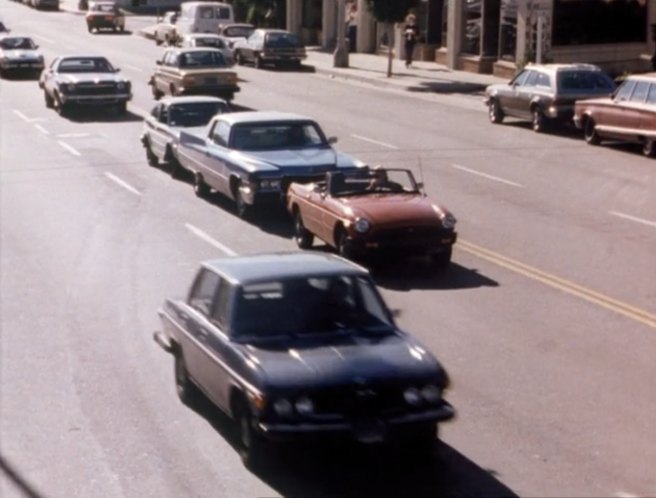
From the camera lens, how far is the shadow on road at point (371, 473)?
416 inches

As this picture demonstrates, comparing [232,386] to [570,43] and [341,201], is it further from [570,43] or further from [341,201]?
[570,43]

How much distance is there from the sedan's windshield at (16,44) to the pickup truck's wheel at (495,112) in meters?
21.8

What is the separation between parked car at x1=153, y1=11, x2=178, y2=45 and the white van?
0.36 meters

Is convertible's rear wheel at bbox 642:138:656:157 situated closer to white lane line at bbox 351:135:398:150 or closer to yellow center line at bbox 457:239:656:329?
white lane line at bbox 351:135:398:150

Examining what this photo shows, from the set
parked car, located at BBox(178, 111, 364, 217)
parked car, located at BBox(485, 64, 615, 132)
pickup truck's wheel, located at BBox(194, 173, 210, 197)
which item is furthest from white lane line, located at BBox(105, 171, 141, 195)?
parked car, located at BBox(485, 64, 615, 132)

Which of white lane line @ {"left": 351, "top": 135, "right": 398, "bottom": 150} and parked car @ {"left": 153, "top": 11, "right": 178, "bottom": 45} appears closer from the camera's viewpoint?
white lane line @ {"left": 351, "top": 135, "right": 398, "bottom": 150}

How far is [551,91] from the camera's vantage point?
34219 millimetres

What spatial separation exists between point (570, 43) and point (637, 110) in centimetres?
1871

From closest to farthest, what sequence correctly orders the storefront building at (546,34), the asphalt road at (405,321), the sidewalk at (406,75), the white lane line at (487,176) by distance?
the asphalt road at (405,321) → the white lane line at (487,176) → the sidewalk at (406,75) → the storefront building at (546,34)

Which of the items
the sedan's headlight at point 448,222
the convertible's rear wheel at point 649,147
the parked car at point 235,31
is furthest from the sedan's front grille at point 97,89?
the parked car at point 235,31

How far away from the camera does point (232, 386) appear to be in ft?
36.9

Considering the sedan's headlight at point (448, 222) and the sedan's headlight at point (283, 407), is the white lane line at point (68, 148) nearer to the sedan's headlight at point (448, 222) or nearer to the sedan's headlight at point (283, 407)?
the sedan's headlight at point (448, 222)

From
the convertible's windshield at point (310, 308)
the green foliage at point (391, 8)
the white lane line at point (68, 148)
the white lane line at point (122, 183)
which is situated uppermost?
the green foliage at point (391, 8)

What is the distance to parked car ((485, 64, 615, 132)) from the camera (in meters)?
34.0
